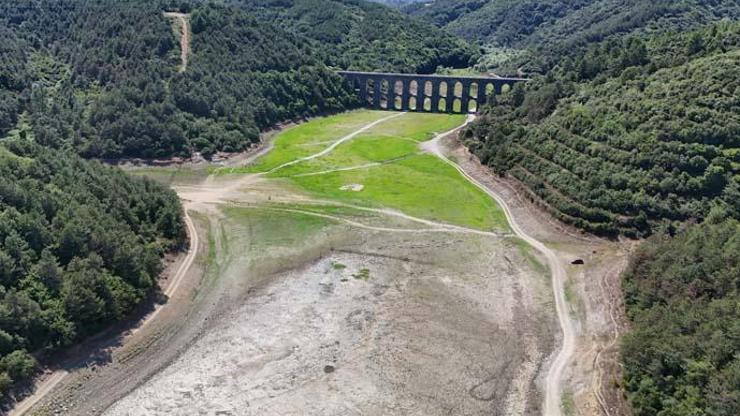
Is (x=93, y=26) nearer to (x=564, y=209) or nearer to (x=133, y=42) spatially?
(x=133, y=42)

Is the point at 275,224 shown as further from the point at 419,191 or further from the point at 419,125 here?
the point at 419,125

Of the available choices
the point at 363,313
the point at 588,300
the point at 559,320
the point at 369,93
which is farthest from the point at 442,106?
the point at 363,313

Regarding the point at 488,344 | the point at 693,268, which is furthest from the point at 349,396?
the point at 693,268

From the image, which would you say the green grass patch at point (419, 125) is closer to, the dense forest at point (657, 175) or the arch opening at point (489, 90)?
the arch opening at point (489, 90)

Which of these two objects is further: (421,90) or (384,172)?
(421,90)

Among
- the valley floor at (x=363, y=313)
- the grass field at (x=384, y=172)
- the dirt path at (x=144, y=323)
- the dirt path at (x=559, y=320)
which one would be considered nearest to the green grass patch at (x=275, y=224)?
the valley floor at (x=363, y=313)

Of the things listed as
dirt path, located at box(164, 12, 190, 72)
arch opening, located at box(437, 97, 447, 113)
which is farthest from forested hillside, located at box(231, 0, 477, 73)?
dirt path, located at box(164, 12, 190, 72)

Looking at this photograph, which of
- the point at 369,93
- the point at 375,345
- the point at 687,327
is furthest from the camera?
the point at 369,93
